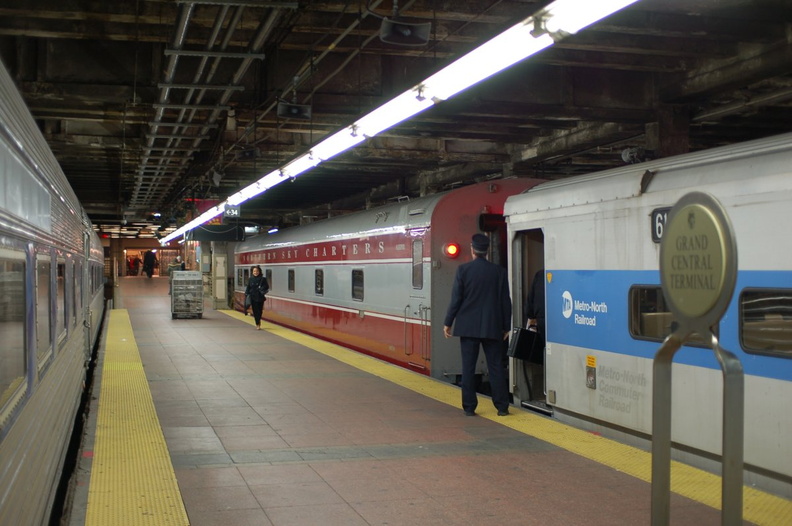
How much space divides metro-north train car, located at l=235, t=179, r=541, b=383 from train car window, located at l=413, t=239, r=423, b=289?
15 millimetres

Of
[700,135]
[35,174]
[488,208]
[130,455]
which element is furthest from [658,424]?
[700,135]

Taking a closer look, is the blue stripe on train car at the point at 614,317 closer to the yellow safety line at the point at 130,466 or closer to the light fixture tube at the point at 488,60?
the light fixture tube at the point at 488,60

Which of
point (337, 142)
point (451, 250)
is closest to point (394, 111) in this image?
point (337, 142)

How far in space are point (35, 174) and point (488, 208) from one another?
8.01 metres

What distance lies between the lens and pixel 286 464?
6.78m

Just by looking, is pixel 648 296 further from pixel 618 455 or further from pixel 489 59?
pixel 489 59

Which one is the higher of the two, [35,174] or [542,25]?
[542,25]

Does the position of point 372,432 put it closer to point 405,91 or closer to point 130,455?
point 130,455

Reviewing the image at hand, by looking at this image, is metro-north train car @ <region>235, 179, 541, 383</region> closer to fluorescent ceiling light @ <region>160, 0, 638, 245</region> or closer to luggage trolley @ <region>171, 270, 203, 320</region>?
fluorescent ceiling light @ <region>160, 0, 638, 245</region>

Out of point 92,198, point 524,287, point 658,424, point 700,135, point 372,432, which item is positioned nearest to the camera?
point 658,424

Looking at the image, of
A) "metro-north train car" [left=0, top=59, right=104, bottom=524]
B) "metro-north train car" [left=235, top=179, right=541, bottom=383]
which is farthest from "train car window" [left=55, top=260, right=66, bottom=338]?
"metro-north train car" [left=235, top=179, right=541, bottom=383]

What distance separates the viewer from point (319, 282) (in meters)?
19.5

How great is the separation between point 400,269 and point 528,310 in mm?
4470

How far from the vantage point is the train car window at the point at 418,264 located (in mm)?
12587
